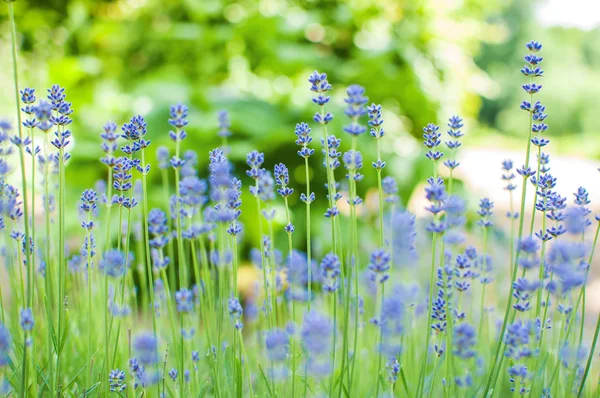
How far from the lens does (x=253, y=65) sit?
3824 mm

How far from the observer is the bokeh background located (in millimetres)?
3336

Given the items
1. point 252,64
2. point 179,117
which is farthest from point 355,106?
point 252,64

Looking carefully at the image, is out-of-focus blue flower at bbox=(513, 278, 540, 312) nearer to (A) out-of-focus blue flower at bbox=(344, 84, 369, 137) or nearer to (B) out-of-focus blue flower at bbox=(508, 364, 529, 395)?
(B) out-of-focus blue flower at bbox=(508, 364, 529, 395)

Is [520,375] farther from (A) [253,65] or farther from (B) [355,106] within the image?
(A) [253,65]

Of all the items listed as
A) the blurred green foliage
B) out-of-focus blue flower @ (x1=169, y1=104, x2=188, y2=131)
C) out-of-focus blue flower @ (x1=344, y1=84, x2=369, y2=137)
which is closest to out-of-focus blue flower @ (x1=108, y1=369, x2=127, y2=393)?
out-of-focus blue flower @ (x1=169, y1=104, x2=188, y2=131)

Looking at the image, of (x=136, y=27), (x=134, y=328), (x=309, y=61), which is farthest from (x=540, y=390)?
(x=136, y=27)

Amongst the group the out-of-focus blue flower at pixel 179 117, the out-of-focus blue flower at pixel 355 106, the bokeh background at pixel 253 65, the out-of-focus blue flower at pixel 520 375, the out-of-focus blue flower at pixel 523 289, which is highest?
the bokeh background at pixel 253 65

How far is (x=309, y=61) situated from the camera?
3564mm

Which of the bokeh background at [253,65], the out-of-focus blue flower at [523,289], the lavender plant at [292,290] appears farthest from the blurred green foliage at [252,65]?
the out-of-focus blue flower at [523,289]

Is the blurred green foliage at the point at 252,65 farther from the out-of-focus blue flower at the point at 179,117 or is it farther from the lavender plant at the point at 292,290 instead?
the out-of-focus blue flower at the point at 179,117

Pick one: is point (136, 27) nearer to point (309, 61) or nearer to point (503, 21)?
point (309, 61)

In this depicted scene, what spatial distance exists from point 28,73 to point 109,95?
1666 millimetres

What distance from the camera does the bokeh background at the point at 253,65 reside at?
3336mm

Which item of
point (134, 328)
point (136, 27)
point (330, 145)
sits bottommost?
point (134, 328)
